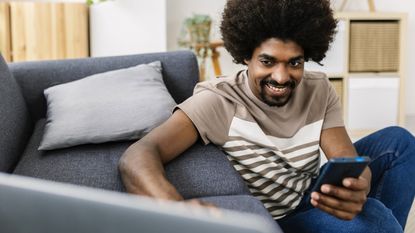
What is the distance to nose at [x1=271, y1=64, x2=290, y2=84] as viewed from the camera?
4.41 ft

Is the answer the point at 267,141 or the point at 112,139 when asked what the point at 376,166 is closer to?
the point at 267,141

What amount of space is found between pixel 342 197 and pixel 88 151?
73cm

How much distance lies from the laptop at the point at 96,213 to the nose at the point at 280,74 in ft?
3.26

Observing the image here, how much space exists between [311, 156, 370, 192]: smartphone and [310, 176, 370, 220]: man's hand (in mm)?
12

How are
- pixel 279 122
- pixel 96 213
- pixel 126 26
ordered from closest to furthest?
pixel 96 213 → pixel 279 122 → pixel 126 26

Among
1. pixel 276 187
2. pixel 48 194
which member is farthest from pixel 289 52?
pixel 48 194

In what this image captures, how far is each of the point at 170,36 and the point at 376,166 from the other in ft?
9.53

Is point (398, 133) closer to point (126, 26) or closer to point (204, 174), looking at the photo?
point (204, 174)

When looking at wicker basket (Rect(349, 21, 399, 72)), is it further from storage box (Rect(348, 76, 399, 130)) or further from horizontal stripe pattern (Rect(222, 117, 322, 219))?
horizontal stripe pattern (Rect(222, 117, 322, 219))

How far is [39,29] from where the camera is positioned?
3.50 metres

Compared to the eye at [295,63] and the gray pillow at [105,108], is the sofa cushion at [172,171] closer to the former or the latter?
the gray pillow at [105,108]

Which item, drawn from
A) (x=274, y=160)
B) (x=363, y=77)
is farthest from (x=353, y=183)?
(x=363, y=77)

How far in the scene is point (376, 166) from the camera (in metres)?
1.57

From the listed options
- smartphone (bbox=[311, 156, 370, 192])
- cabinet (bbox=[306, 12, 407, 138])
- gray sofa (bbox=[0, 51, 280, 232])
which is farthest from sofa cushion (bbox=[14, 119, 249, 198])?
cabinet (bbox=[306, 12, 407, 138])
